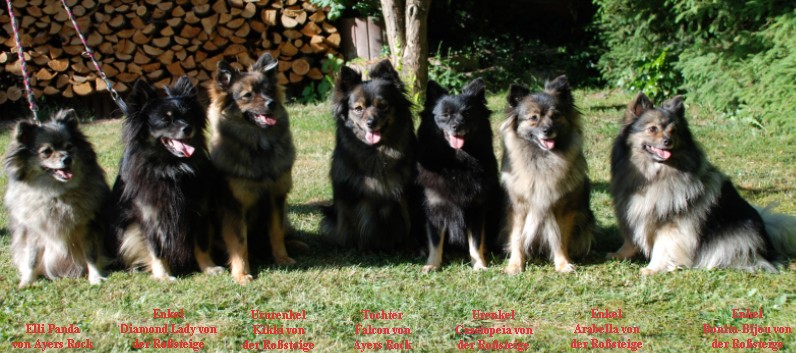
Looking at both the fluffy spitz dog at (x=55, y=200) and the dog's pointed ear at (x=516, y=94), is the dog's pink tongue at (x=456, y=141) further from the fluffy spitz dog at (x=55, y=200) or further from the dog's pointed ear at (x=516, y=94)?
the fluffy spitz dog at (x=55, y=200)

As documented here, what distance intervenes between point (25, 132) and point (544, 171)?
3662 mm

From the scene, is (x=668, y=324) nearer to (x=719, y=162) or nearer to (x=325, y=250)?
(x=325, y=250)

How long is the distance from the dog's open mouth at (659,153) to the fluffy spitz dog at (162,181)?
325cm

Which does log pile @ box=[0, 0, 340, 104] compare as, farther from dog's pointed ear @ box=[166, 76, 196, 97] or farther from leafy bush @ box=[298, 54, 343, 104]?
dog's pointed ear @ box=[166, 76, 196, 97]

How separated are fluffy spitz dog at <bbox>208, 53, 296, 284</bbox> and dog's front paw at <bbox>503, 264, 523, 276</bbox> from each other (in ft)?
6.19

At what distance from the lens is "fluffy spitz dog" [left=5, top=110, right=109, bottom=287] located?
4211 millimetres

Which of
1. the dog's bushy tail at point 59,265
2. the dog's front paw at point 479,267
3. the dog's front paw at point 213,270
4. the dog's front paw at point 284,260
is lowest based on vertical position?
the dog's front paw at point 284,260

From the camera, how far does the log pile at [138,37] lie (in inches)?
421

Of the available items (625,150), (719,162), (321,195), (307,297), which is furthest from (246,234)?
(719,162)

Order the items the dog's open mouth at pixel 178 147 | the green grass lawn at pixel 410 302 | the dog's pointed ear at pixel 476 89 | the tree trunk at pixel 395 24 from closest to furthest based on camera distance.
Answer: the green grass lawn at pixel 410 302 < the dog's open mouth at pixel 178 147 < the dog's pointed ear at pixel 476 89 < the tree trunk at pixel 395 24

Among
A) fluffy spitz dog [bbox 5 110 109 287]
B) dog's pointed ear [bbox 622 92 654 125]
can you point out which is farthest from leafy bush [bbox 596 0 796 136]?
fluffy spitz dog [bbox 5 110 109 287]

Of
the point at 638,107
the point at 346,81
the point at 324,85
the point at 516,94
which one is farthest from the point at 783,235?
the point at 324,85

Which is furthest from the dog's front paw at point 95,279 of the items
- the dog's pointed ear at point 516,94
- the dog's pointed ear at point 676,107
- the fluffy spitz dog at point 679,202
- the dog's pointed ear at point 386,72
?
the dog's pointed ear at point 676,107

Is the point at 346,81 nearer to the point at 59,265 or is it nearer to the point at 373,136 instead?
the point at 373,136
